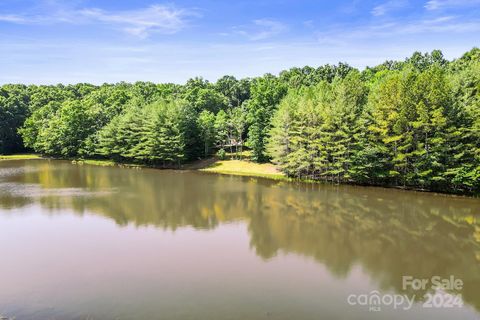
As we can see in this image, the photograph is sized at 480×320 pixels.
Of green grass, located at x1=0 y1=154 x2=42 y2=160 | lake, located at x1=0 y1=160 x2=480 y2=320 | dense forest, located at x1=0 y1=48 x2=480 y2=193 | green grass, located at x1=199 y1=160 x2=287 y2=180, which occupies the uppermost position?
dense forest, located at x1=0 y1=48 x2=480 y2=193

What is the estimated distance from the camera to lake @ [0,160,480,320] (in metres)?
14.2

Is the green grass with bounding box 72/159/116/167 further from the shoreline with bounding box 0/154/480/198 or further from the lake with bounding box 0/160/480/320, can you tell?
the lake with bounding box 0/160/480/320

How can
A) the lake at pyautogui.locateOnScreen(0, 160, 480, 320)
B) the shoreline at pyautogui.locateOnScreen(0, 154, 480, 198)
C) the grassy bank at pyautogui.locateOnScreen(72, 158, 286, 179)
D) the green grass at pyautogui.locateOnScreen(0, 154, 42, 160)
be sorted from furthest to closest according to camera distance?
the green grass at pyautogui.locateOnScreen(0, 154, 42, 160), the grassy bank at pyautogui.locateOnScreen(72, 158, 286, 179), the shoreline at pyautogui.locateOnScreen(0, 154, 480, 198), the lake at pyautogui.locateOnScreen(0, 160, 480, 320)

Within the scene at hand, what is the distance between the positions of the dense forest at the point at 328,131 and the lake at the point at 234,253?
134 inches

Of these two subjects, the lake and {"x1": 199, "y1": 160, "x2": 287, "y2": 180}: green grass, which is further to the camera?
{"x1": 199, "y1": 160, "x2": 287, "y2": 180}: green grass

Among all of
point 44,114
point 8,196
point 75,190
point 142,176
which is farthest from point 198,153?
point 44,114

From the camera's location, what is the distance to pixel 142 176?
47.4m

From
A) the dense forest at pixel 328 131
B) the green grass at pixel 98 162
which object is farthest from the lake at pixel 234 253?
the green grass at pixel 98 162

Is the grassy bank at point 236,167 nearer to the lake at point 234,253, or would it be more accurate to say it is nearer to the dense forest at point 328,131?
the dense forest at point 328,131

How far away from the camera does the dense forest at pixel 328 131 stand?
111 ft

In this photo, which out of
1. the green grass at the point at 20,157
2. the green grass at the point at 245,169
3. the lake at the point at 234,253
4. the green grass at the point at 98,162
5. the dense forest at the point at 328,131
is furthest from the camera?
the green grass at the point at 20,157

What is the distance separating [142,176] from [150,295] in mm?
33729

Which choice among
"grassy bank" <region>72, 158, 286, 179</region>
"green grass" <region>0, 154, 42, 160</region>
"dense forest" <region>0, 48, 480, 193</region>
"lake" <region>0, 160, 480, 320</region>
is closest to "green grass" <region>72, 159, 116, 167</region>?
"dense forest" <region>0, 48, 480, 193</region>

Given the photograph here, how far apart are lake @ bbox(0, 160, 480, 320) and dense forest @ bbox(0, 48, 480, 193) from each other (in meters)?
3.40
